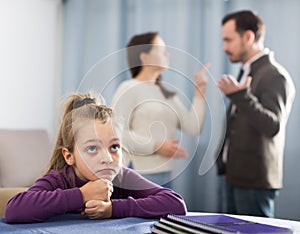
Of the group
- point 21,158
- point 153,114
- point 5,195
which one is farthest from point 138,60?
point 21,158

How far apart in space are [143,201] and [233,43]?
1.89 meters

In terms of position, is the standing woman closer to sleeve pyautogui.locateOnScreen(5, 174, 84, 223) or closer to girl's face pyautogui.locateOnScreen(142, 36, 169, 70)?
girl's face pyautogui.locateOnScreen(142, 36, 169, 70)

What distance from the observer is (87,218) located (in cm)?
130

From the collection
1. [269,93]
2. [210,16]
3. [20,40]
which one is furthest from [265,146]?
[20,40]

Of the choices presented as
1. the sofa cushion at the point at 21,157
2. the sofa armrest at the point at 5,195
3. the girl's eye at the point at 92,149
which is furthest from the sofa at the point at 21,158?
the girl's eye at the point at 92,149

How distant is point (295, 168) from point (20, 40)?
1868mm

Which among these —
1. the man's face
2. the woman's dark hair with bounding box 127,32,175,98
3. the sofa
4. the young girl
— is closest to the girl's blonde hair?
the young girl

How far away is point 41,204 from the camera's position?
1.26 m

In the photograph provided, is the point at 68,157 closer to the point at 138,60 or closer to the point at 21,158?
the point at 138,60

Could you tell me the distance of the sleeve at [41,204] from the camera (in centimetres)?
126

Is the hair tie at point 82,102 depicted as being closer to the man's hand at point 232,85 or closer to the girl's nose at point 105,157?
the girl's nose at point 105,157

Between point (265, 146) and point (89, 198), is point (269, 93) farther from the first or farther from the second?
point (89, 198)

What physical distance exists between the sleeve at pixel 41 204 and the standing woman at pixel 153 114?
17 cm

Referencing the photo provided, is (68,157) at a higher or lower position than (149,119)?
lower
